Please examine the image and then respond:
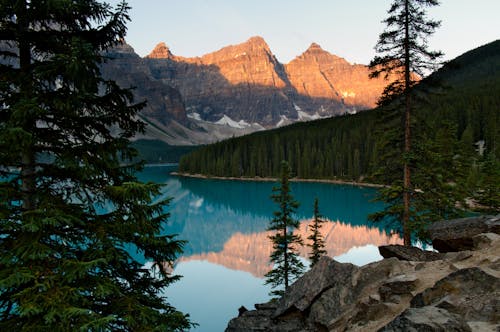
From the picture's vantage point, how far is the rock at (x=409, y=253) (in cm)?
1390

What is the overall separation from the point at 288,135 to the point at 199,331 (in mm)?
151546

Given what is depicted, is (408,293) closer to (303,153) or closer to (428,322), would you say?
(428,322)

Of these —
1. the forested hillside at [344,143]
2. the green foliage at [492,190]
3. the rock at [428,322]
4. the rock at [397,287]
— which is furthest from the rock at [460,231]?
the forested hillside at [344,143]

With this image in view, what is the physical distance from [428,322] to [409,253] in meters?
9.02

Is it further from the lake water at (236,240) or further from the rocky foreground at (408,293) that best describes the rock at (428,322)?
the lake water at (236,240)

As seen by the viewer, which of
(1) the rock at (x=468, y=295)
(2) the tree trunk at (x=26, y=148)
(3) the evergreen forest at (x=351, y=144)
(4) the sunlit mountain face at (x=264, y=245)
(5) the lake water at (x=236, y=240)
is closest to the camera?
(2) the tree trunk at (x=26, y=148)

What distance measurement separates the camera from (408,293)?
1016 cm

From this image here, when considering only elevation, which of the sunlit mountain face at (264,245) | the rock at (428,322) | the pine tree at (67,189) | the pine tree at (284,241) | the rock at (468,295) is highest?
the pine tree at (67,189)

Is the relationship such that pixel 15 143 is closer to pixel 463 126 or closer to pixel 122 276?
pixel 122 276

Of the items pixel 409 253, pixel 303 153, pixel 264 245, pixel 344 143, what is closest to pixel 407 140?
pixel 409 253

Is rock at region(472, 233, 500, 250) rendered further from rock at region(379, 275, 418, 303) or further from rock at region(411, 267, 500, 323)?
rock at region(411, 267, 500, 323)

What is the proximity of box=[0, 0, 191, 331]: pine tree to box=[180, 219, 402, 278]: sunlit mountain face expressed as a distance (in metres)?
38.7

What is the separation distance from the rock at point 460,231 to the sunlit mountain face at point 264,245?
32086mm

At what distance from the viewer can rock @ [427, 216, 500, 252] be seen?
13469 millimetres
